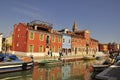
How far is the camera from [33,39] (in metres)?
37.8

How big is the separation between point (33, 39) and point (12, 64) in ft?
51.1

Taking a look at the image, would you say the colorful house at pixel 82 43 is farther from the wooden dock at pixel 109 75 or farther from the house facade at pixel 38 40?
the wooden dock at pixel 109 75

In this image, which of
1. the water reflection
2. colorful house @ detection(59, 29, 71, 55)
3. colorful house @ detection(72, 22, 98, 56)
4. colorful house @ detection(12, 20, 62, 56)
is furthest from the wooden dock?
colorful house @ detection(72, 22, 98, 56)

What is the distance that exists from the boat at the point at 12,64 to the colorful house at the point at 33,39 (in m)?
11.8

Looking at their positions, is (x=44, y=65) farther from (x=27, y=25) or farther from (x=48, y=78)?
(x=27, y=25)

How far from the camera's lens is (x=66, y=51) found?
164 feet

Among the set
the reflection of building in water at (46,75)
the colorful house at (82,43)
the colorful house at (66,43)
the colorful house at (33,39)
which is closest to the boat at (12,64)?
the reflection of building in water at (46,75)

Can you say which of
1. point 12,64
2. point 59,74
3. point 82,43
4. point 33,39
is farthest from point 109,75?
point 82,43

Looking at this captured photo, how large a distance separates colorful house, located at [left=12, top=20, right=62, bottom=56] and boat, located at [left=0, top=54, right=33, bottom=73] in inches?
465

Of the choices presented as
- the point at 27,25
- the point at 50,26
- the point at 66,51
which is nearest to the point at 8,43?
the point at 27,25

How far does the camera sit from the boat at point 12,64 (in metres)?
21.5

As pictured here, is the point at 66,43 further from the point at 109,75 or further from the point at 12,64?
the point at 109,75

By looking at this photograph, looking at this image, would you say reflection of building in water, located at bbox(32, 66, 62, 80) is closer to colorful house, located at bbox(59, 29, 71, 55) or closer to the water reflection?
the water reflection

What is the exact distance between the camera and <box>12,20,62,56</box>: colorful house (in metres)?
36.7
